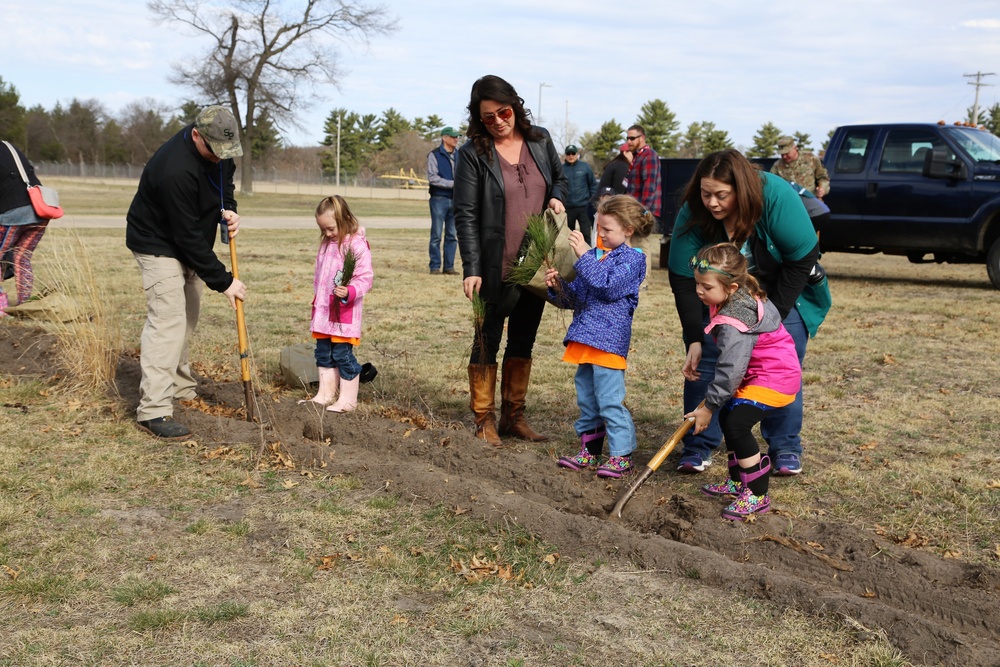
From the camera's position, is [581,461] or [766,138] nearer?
[581,461]

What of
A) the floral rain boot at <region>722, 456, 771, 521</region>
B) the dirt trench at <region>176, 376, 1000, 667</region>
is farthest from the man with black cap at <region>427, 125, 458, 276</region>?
the floral rain boot at <region>722, 456, 771, 521</region>

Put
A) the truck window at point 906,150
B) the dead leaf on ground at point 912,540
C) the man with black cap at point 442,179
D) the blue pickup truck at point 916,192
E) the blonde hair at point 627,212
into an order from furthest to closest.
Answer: the man with black cap at point 442,179
the truck window at point 906,150
the blue pickup truck at point 916,192
the blonde hair at point 627,212
the dead leaf on ground at point 912,540

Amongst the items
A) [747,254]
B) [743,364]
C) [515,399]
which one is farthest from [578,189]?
[743,364]

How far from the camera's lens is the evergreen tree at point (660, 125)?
66637mm

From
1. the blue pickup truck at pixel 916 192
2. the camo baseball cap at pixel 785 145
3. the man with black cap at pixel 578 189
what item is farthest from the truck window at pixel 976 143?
the man with black cap at pixel 578 189

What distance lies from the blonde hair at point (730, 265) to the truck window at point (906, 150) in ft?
31.3

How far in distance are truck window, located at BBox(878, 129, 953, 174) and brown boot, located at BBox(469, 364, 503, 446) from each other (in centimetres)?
937

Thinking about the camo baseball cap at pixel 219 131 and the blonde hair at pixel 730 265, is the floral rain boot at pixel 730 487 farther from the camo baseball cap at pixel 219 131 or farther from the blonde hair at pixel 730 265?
the camo baseball cap at pixel 219 131

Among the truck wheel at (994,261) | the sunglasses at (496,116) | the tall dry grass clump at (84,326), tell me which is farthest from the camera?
the truck wheel at (994,261)

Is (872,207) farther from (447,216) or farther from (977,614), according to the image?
(977,614)

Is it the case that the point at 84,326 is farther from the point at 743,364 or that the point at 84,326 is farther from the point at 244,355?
the point at 743,364

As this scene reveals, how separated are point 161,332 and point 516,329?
2265 mm

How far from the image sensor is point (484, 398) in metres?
5.80

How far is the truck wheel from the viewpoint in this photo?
41.0ft
